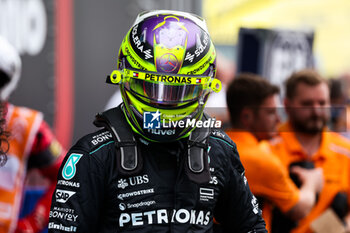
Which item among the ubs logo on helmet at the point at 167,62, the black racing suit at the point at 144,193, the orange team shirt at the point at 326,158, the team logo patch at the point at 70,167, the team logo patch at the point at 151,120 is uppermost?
the ubs logo on helmet at the point at 167,62

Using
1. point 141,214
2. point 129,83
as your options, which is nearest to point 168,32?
point 129,83

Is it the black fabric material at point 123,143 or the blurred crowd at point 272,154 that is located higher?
the black fabric material at point 123,143

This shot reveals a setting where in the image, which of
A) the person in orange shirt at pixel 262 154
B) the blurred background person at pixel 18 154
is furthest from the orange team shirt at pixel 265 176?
the blurred background person at pixel 18 154

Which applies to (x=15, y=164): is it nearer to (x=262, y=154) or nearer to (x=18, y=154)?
(x=18, y=154)

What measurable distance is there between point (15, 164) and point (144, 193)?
1.73 meters

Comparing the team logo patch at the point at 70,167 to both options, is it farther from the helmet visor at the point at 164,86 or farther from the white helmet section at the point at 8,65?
→ the white helmet section at the point at 8,65

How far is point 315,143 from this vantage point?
452 cm

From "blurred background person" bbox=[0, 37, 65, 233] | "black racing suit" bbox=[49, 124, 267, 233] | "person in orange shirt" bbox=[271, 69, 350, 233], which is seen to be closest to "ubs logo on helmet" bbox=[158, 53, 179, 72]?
"black racing suit" bbox=[49, 124, 267, 233]

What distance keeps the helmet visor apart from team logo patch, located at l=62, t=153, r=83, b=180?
0.29m

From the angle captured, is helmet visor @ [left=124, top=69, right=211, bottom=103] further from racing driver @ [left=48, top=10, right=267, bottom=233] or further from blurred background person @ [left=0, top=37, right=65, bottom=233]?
blurred background person @ [left=0, top=37, right=65, bottom=233]

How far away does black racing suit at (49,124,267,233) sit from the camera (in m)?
2.03

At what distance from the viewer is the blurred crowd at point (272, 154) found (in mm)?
Answer: 3379

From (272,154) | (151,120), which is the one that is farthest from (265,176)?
(151,120)

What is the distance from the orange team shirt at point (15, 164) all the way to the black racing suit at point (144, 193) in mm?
1576
